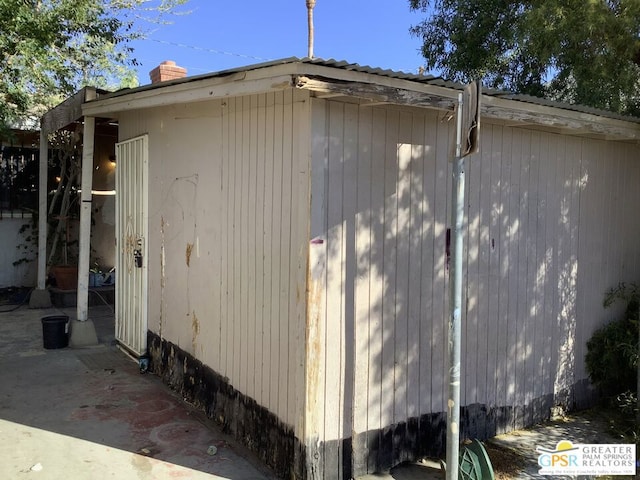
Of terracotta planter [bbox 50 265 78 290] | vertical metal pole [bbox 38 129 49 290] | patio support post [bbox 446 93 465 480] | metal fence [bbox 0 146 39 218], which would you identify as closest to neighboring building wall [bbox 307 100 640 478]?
patio support post [bbox 446 93 465 480]

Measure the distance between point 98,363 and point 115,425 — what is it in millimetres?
1818

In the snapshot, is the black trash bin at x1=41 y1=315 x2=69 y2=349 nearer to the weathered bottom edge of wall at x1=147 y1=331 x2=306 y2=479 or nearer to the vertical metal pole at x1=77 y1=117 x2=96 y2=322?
the vertical metal pole at x1=77 y1=117 x2=96 y2=322

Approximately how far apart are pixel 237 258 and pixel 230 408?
121cm

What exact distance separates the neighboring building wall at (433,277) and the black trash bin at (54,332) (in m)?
4.36

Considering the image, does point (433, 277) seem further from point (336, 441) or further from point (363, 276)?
point (336, 441)

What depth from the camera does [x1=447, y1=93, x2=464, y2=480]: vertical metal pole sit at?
2613 millimetres

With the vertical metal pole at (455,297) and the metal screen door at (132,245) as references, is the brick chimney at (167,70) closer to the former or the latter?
the metal screen door at (132,245)

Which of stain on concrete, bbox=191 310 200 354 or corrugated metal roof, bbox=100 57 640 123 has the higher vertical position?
corrugated metal roof, bbox=100 57 640 123

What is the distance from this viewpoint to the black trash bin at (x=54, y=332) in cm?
632

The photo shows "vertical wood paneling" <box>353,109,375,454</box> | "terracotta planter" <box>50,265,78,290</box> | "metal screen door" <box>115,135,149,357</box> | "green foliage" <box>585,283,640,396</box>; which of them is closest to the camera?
"vertical wood paneling" <box>353,109,375,454</box>

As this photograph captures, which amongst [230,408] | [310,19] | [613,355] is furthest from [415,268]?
[310,19]

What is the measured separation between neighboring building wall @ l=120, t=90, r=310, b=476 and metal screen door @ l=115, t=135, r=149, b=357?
276 mm

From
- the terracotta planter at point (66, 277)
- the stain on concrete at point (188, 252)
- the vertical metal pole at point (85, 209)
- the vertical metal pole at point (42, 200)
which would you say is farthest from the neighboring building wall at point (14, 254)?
the stain on concrete at point (188, 252)

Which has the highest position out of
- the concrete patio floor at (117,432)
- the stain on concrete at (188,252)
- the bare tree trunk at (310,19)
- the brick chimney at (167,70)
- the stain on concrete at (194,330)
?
the bare tree trunk at (310,19)
